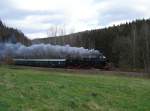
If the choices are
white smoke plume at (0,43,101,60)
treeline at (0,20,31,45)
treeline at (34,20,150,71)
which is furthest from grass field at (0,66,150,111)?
treeline at (0,20,31,45)

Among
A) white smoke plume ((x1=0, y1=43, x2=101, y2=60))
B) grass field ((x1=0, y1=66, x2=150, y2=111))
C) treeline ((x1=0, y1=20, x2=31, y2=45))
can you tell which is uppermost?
treeline ((x1=0, y1=20, x2=31, y2=45))

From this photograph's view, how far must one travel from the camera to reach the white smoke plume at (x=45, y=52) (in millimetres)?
55575

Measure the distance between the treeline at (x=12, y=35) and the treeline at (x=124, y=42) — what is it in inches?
654

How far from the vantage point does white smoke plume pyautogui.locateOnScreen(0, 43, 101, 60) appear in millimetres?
55575

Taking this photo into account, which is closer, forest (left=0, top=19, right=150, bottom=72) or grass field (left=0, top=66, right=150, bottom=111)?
grass field (left=0, top=66, right=150, bottom=111)

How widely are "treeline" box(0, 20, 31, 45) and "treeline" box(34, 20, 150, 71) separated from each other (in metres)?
16.6

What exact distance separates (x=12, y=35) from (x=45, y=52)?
4261cm

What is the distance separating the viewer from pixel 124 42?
7206 cm

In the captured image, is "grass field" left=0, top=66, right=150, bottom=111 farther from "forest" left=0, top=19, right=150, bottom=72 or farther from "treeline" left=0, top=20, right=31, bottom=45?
A: "treeline" left=0, top=20, right=31, bottom=45

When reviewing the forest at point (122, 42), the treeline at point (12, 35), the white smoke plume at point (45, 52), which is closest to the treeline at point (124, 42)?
the forest at point (122, 42)

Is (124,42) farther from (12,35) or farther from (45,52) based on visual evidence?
(12,35)

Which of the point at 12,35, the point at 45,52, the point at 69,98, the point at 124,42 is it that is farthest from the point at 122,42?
the point at 69,98

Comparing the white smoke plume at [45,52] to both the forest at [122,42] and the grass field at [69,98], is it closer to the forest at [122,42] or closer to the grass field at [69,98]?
the forest at [122,42]

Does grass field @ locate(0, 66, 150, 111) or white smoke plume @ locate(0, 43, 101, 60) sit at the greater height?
white smoke plume @ locate(0, 43, 101, 60)
